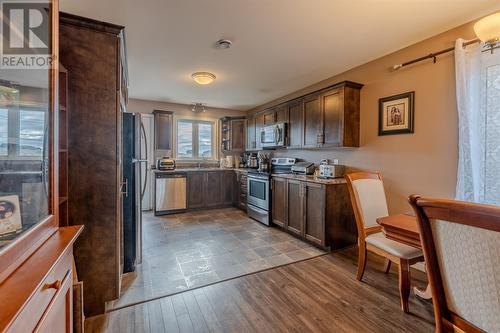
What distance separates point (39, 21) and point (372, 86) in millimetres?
3362

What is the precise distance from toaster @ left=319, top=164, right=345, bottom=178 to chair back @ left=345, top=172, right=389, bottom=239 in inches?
36.7

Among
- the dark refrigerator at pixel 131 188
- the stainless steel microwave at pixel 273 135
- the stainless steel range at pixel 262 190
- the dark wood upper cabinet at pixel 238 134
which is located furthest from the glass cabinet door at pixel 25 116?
the dark wood upper cabinet at pixel 238 134

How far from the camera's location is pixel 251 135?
5660 mm

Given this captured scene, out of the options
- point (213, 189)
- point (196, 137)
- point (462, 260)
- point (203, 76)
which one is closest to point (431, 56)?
point (462, 260)

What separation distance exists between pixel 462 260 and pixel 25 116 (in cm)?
184

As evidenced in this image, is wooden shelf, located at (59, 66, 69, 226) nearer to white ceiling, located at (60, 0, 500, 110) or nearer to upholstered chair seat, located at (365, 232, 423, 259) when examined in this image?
white ceiling, located at (60, 0, 500, 110)

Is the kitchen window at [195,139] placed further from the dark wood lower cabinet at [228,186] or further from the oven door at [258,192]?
the oven door at [258,192]

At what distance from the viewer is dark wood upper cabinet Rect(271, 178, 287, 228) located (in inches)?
149

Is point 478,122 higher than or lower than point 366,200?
higher

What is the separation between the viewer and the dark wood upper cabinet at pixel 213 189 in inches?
208

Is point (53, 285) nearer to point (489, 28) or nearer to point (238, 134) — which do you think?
point (489, 28)

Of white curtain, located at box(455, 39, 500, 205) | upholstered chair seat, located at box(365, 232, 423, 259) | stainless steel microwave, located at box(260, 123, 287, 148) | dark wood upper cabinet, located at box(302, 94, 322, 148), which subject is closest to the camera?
upholstered chair seat, located at box(365, 232, 423, 259)

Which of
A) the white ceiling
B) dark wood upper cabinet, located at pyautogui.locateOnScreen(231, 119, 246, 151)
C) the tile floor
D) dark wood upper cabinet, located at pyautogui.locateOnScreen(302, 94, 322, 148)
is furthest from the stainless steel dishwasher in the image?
dark wood upper cabinet, located at pyautogui.locateOnScreen(302, 94, 322, 148)

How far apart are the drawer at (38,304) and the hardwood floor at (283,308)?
3.73 feet
